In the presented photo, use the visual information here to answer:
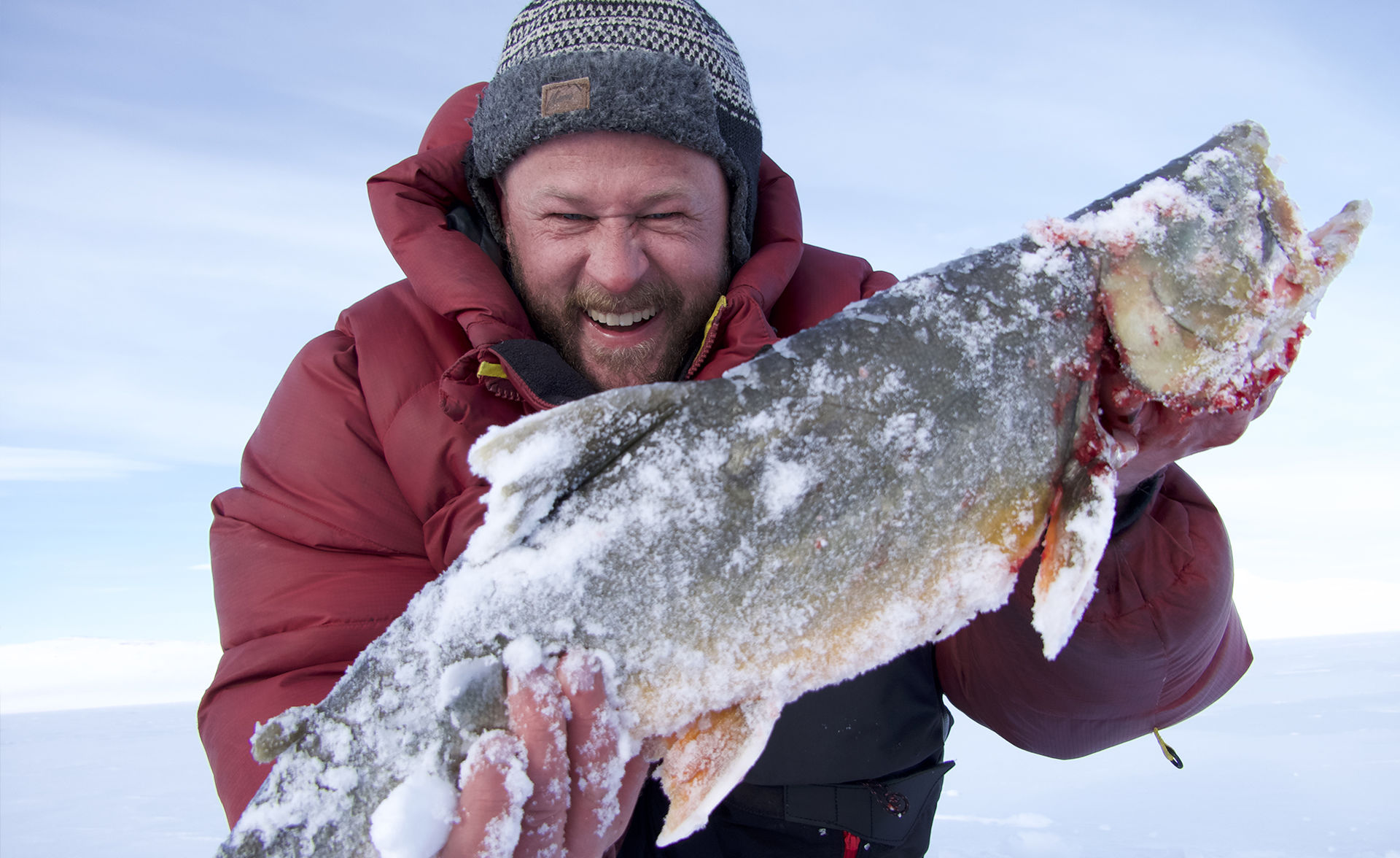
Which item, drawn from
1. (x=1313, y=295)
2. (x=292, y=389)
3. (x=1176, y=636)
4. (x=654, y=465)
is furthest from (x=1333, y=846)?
(x=292, y=389)

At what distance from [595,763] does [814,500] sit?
2.29ft

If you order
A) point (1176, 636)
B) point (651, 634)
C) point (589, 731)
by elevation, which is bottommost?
point (1176, 636)

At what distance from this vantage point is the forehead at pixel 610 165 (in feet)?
8.82

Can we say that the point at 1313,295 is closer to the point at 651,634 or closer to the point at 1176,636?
the point at 1176,636

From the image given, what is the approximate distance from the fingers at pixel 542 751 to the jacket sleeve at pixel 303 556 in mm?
896

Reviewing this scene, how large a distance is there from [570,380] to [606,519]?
982 millimetres

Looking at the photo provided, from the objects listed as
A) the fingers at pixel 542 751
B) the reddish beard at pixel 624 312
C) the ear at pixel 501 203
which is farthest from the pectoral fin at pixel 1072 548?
the ear at pixel 501 203

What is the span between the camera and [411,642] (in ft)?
5.40

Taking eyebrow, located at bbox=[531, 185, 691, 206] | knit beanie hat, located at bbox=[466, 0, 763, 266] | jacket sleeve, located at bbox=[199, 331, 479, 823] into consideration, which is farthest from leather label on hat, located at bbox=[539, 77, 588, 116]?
jacket sleeve, located at bbox=[199, 331, 479, 823]

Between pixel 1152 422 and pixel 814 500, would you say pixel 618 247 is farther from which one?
pixel 1152 422

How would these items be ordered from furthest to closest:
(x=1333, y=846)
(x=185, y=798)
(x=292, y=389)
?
(x=185, y=798), (x=1333, y=846), (x=292, y=389)

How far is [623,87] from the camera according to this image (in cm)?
264

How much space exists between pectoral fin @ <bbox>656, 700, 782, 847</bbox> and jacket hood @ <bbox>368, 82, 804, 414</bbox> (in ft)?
3.52

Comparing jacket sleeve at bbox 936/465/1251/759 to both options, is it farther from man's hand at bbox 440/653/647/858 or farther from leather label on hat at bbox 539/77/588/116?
leather label on hat at bbox 539/77/588/116
